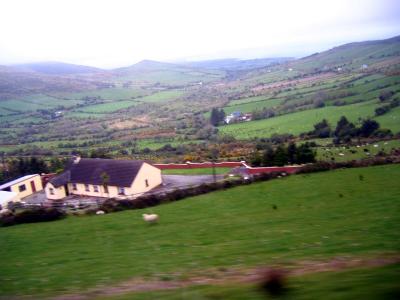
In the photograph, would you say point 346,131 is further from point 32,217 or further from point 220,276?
point 220,276

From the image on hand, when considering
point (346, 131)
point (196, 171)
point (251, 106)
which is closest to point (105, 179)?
point (196, 171)

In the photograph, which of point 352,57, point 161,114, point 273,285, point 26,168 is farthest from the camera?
point 352,57

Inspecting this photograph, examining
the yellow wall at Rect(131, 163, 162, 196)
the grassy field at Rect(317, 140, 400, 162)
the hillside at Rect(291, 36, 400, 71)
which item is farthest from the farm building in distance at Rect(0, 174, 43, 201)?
the hillside at Rect(291, 36, 400, 71)

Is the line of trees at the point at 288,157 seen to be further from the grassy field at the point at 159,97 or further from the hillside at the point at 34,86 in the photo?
the hillside at the point at 34,86

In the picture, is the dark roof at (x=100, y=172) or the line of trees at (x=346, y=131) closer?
the dark roof at (x=100, y=172)

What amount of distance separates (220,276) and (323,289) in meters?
2.97

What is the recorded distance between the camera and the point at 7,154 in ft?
218

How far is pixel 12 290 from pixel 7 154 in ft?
210

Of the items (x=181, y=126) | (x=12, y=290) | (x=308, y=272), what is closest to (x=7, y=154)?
(x=181, y=126)

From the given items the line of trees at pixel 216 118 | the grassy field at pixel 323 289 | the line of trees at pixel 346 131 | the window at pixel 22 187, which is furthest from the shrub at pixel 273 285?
the line of trees at pixel 216 118

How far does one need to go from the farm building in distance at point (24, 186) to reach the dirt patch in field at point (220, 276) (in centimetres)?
3118

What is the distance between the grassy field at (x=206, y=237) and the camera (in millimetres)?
10258

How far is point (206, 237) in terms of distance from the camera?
13.9 metres

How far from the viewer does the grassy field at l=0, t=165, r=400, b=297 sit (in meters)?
10.3
